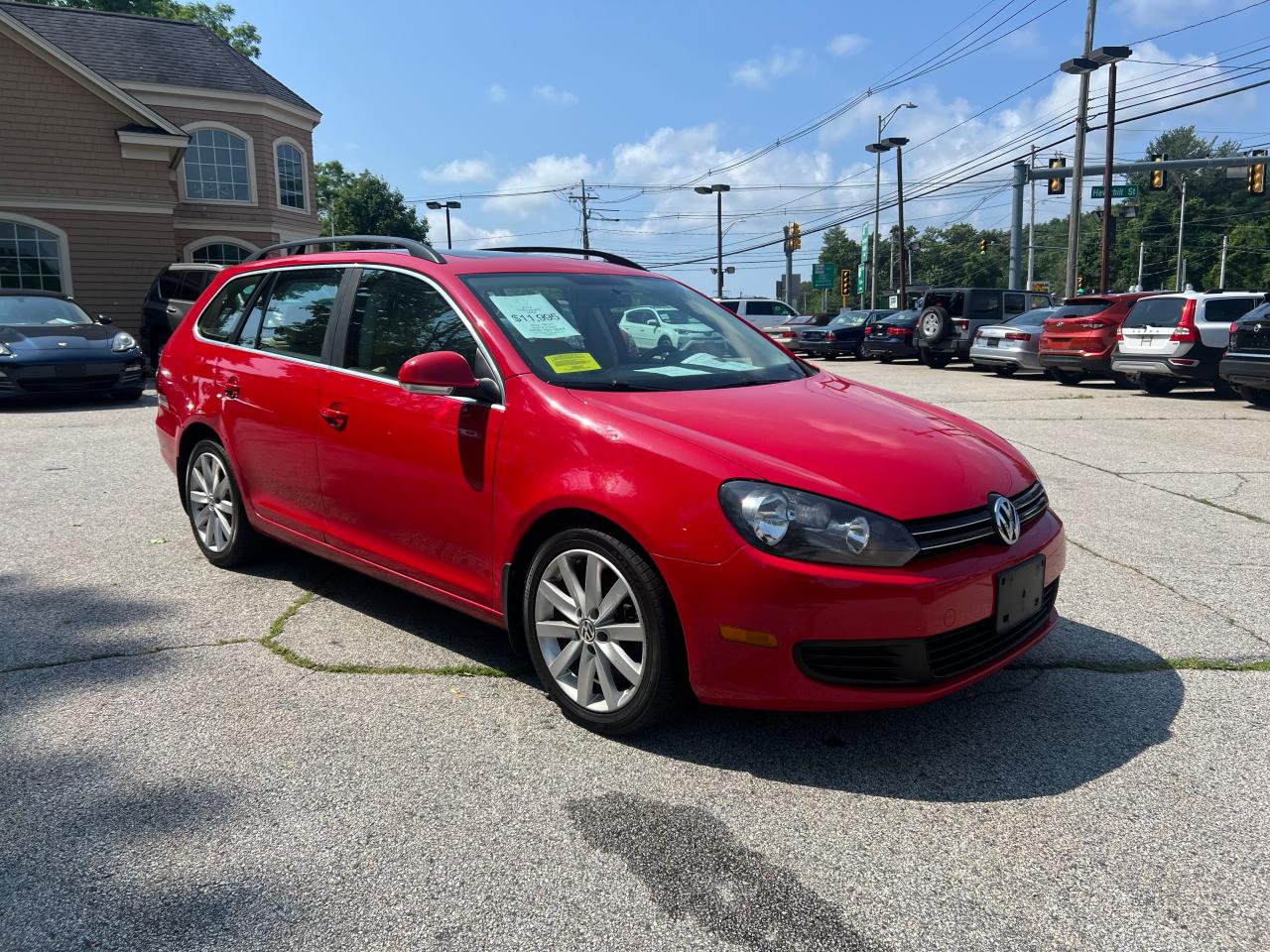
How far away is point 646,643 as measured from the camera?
314 cm

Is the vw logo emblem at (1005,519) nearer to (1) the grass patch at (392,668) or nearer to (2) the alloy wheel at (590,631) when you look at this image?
(2) the alloy wheel at (590,631)

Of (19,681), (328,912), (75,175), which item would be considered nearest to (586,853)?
(328,912)

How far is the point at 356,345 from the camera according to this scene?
4.30 m

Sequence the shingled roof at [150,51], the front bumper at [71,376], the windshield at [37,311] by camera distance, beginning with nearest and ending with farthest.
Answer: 1. the front bumper at [71,376]
2. the windshield at [37,311]
3. the shingled roof at [150,51]

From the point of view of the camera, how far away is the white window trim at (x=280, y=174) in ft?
94.5

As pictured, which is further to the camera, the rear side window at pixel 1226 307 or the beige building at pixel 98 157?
the beige building at pixel 98 157

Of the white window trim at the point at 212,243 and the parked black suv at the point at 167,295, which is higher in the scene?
the white window trim at the point at 212,243

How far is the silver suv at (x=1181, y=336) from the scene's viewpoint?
13906 millimetres

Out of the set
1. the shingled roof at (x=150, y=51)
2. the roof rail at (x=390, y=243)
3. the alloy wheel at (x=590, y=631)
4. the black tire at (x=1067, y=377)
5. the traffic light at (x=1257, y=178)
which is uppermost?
the shingled roof at (x=150, y=51)

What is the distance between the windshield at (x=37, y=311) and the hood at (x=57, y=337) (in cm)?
18

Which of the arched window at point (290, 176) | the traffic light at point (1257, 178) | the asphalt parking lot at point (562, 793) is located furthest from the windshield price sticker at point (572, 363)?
the traffic light at point (1257, 178)

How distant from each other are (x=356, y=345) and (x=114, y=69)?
28.0 meters

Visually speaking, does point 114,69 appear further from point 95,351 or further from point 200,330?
point 200,330

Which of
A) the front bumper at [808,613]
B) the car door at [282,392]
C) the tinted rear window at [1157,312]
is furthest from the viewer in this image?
the tinted rear window at [1157,312]
